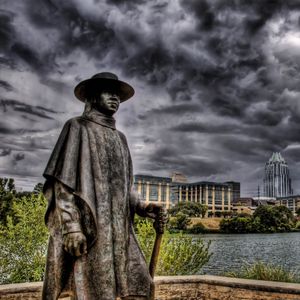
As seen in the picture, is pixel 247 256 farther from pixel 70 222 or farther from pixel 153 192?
pixel 153 192

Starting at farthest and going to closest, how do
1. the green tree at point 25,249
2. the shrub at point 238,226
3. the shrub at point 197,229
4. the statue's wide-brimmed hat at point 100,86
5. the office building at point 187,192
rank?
the office building at point 187,192, the shrub at point 238,226, the shrub at point 197,229, the green tree at point 25,249, the statue's wide-brimmed hat at point 100,86

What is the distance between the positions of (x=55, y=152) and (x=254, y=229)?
66.0m

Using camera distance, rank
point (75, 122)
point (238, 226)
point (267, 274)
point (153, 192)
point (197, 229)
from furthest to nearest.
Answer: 1. point (153, 192)
2. point (238, 226)
3. point (197, 229)
4. point (267, 274)
5. point (75, 122)

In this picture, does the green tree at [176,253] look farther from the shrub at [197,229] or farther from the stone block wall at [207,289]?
the shrub at [197,229]

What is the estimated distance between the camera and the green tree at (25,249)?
412 inches

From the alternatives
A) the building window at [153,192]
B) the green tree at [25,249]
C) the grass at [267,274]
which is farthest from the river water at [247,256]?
the building window at [153,192]

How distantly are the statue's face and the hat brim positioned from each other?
62 millimetres

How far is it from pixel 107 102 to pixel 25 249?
8.18 metres

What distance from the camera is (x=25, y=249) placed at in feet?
35.8

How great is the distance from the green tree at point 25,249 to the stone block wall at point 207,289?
411 cm

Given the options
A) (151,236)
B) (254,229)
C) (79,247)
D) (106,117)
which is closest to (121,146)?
(106,117)

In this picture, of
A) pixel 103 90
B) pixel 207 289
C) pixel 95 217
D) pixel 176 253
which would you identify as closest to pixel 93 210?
pixel 95 217

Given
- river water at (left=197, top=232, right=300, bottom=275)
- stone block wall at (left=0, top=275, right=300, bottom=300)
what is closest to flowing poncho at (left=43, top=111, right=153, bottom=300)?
stone block wall at (left=0, top=275, right=300, bottom=300)

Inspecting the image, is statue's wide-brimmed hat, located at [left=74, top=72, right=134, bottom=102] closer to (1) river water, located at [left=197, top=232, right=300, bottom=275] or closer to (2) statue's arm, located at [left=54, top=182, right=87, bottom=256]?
(2) statue's arm, located at [left=54, top=182, right=87, bottom=256]
